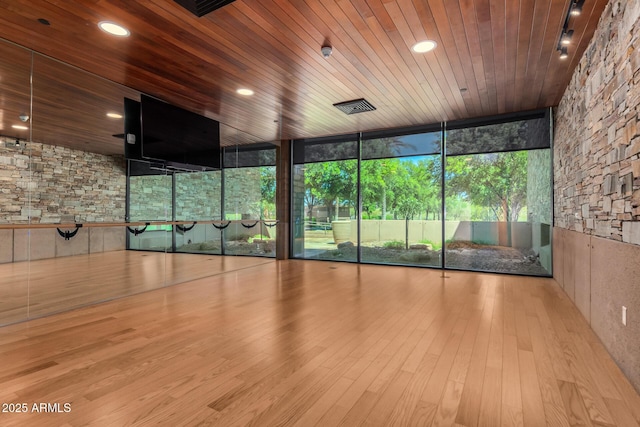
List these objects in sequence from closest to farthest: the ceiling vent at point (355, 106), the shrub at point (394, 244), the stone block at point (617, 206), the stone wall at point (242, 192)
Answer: the stone block at point (617, 206) → the ceiling vent at point (355, 106) → the stone wall at point (242, 192) → the shrub at point (394, 244)

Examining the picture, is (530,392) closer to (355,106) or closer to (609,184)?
(609,184)

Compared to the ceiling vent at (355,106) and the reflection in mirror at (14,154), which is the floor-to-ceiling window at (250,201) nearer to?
the ceiling vent at (355,106)

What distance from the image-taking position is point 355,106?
5.29m

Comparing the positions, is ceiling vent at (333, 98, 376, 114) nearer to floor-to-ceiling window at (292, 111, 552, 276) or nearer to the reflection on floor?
floor-to-ceiling window at (292, 111, 552, 276)

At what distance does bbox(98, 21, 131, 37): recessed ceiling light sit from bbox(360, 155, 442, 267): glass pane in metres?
5.11

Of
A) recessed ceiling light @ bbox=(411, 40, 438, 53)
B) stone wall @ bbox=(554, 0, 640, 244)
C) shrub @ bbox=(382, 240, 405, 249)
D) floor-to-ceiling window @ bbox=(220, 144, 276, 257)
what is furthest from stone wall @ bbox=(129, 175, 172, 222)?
stone wall @ bbox=(554, 0, 640, 244)

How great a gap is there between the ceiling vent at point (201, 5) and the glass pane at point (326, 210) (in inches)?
196

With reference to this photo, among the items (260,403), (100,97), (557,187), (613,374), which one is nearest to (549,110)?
(557,187)

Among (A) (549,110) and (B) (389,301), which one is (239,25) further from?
(A) (549,110)

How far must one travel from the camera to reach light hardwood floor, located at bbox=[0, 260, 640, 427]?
187 cm

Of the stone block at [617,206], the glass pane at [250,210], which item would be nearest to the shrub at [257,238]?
the glass pane at [250,210]

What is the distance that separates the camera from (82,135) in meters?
4.44

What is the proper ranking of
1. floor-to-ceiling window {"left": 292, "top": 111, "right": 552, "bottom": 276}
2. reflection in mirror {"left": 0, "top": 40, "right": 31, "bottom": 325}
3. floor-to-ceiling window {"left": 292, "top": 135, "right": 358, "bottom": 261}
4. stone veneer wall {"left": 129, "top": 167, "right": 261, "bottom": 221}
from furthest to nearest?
floor-to-ceiling window {"left": 292, "top": 135, "right": 358, "bottom": 261}
floor-to-ceiling window {"left": 292, "top": 111, "right": 552, "bottom": 276}
stone veneer wall {"left": 129, "top": 167, "right": 261, "bottom": 221}
reflection in mirror {"left": 0, "top": 40, "right": 31, "bottom": 325}

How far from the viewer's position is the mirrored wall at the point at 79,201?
3.48m
